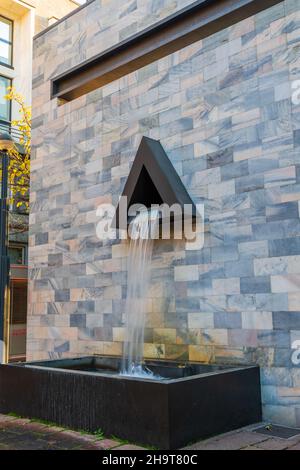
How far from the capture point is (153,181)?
813 centimetres

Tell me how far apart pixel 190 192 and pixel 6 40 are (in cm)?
1993

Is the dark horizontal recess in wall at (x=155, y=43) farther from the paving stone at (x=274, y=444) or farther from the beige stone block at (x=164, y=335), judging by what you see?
the paving stone at (x=274, y=444)

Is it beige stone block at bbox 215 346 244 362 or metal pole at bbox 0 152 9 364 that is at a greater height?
metal pole at bbox 0 152 9 364

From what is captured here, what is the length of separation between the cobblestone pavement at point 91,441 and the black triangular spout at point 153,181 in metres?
3.54

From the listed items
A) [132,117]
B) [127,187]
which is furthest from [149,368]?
[132,117]

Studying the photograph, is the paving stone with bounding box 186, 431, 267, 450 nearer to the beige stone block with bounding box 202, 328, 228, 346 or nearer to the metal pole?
the beige stone block with bounding box 202, 328, 228, 346

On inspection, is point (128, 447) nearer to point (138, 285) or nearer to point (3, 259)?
point (138, 285)

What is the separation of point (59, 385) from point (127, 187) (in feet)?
12.2

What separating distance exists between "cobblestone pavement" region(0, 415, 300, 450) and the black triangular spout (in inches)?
140

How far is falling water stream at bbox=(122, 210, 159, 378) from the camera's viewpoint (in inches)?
329

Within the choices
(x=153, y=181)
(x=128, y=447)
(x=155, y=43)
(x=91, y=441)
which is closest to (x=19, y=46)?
(x=155, y=43)

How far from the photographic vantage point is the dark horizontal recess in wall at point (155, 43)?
831 cm

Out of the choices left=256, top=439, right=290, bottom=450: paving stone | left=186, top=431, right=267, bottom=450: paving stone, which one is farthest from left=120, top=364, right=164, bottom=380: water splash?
left=256, top=439, right=290, bottom=450: paving stone

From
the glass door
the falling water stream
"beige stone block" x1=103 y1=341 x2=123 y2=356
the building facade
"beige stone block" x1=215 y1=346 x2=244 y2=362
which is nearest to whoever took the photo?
"beige stone block" x1=215 y1=346 x2=244 y2=362
